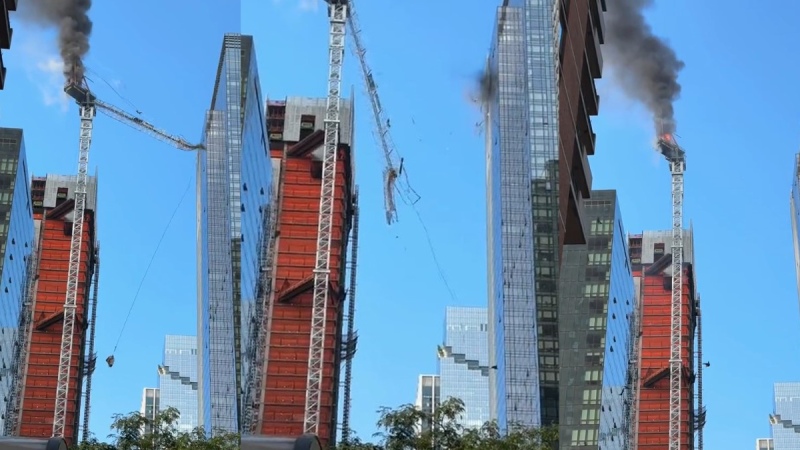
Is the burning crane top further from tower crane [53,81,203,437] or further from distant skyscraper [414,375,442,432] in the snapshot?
tower crane [53,81,203,437]

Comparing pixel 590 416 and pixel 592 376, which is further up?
pixel 592 376

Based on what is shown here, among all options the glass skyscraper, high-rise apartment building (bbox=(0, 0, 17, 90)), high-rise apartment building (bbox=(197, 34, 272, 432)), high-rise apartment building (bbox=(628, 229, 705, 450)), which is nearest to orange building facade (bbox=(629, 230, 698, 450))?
high-rise apartment building (bbox=(628, 229, 705, 450))

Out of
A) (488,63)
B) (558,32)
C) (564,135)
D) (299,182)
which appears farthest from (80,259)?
(558,32)

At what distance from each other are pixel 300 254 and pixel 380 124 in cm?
298

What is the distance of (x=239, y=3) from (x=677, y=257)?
166 metres

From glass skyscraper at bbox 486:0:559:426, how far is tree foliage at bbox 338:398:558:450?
3.42 metres

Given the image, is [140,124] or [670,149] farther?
[670,149]

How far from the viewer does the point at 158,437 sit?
21703 millimetres

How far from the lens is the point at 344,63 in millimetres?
29891

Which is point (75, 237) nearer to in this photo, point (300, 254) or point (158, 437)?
point (158, 437)

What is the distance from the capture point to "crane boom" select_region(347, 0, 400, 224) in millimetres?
26781

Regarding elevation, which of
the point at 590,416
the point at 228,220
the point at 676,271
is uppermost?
the point at 676,271

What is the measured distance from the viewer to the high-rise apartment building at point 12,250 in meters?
19.8

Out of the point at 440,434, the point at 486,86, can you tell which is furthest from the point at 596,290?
the point at 440,434
